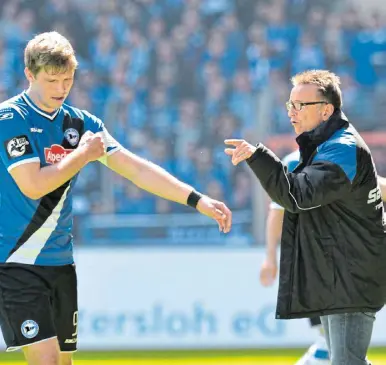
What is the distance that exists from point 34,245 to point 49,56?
0.97m

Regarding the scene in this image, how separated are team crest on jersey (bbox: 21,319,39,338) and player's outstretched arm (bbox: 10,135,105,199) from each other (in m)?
0.62

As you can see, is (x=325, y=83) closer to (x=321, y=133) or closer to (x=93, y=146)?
(x=321, y=133)

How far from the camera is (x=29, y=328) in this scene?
4781 millimetres

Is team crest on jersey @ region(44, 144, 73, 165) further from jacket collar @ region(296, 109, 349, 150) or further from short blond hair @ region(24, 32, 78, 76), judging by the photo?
jacket collar @ region(296, 109, 349, 150)

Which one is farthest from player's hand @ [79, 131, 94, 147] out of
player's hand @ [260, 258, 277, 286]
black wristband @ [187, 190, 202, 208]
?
player's hand @ [260, 258, 277, 286]

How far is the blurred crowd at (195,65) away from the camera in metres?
12.0

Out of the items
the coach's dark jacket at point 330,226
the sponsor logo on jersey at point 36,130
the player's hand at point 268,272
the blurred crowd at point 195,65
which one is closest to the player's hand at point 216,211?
the coach's dark jacket at point 330,226

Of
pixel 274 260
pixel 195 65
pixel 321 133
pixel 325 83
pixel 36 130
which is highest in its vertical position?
pixel 195 65

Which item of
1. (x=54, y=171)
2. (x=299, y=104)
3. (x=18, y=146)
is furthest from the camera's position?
(x=299, y=104)

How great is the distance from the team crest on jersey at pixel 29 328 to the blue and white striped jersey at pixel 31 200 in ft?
1.04

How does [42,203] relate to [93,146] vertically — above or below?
below

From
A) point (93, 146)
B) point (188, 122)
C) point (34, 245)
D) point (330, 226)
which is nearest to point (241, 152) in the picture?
point (330, 226)

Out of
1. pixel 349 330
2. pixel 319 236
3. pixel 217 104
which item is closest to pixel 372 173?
pixel 319 236

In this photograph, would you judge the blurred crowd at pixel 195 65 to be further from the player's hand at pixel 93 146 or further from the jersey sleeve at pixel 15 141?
the player's hand at pixel 93 146
